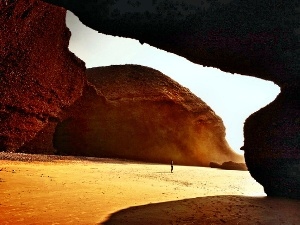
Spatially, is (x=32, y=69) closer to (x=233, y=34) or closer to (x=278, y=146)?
(x=233, y=34)

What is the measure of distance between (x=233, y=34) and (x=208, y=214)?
2.57 metres

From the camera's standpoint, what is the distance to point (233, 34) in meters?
3.98

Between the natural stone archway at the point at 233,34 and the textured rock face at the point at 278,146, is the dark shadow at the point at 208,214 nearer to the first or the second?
the textured rock face at the point at 278,146

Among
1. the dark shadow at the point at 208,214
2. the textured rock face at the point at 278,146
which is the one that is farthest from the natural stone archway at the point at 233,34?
the dark shadow at the point at 208,214

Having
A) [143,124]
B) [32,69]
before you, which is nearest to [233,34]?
[32,69]

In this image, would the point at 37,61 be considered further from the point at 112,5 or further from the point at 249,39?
the point at 249,39

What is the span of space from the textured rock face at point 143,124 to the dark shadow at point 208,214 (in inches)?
811

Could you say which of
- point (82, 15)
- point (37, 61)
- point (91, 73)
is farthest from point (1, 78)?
point (91, 73)

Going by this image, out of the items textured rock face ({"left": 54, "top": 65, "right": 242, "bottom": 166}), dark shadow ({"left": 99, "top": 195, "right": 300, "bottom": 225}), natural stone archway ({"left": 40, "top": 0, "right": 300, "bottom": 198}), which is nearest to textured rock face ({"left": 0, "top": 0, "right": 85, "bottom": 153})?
natural stone archway ({"left": 40, "top": 0, "right": 300, "bottom": 198})

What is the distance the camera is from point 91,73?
29625 mm

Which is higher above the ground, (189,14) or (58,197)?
(189,14)

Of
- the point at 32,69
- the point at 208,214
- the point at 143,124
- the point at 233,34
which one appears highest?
the point at 143,124

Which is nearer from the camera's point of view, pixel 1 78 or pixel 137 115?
pixel 1 78

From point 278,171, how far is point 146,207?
9.82ft
